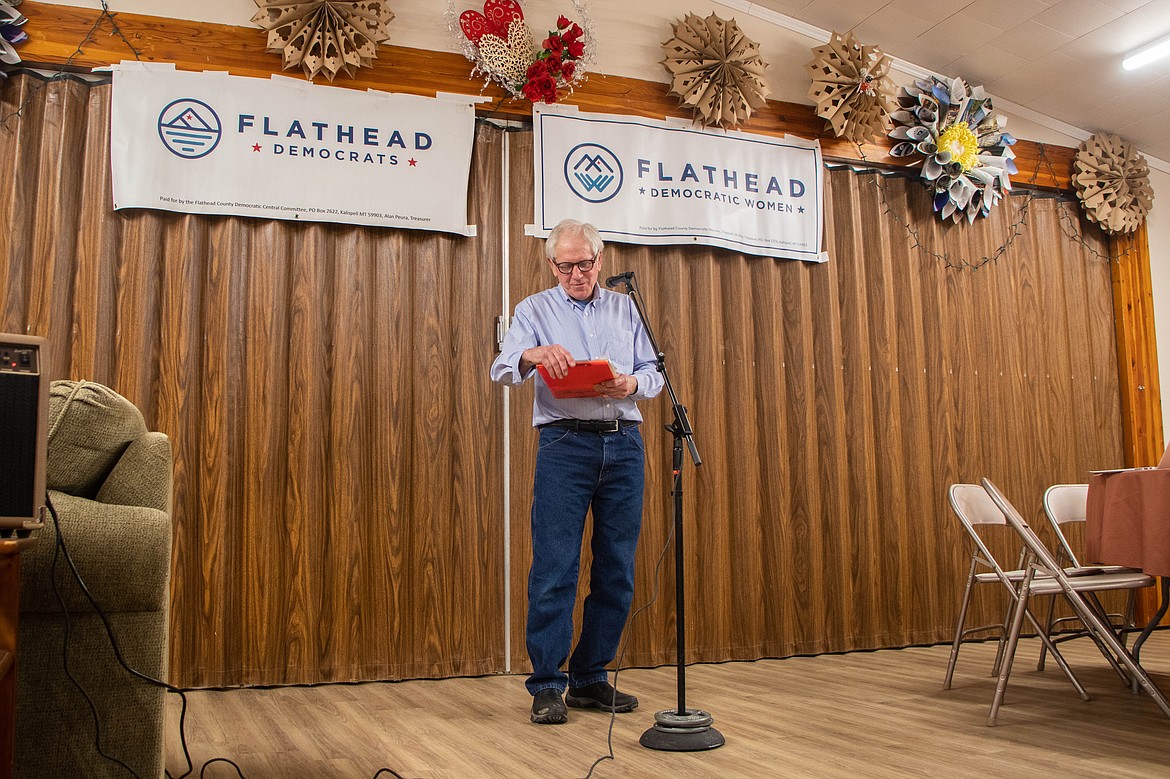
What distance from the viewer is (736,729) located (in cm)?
263

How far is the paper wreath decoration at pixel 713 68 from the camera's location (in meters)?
4.25

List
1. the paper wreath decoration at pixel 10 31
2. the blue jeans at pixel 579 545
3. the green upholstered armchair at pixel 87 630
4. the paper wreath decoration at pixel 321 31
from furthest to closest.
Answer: the paper wreath decoration at pixel 321 31 → the paper wreath decoration at pixel 10 31 → the blue jeans at pixel 579 545 → the green upholstered armchair at pixel 87 630

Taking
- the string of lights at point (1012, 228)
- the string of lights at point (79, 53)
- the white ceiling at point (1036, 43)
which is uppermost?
the white ceiling at point (1036, 43)

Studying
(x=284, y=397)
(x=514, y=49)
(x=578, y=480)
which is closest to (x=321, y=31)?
(x=514, y=49)

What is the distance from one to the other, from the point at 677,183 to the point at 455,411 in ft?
4.81

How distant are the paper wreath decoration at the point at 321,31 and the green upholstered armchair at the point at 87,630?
2.26m

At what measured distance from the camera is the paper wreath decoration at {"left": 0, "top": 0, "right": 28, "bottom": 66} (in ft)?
11.2

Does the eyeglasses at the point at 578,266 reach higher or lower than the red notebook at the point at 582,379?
higher

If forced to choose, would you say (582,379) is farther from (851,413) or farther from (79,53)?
(79,53)

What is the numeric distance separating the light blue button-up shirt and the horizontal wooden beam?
1.36m

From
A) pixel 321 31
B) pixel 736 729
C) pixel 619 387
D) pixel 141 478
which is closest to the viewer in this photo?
pixel 141 478

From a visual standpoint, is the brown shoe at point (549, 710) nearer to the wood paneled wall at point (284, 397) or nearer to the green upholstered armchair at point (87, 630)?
the wood paneled wall at point (284, 397)

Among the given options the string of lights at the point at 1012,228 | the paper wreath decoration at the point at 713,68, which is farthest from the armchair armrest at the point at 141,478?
the string of lights at the point at 1012,228

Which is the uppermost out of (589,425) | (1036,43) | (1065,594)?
(1036,43)
